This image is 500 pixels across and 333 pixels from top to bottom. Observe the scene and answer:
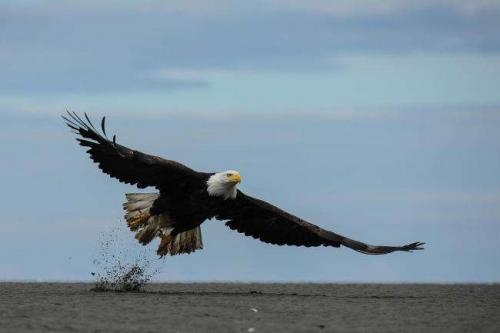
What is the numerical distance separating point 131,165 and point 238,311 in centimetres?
363

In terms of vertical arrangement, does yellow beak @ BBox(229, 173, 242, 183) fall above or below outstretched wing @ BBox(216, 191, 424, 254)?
above

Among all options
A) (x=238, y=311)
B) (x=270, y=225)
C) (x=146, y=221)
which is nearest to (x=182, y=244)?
(x=146, y=221)

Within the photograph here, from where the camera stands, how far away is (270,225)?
19.8 meters

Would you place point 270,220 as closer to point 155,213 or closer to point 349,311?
point 155,213

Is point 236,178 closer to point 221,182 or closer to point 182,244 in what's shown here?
point 221,182

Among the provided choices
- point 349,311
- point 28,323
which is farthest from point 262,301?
point 28,323

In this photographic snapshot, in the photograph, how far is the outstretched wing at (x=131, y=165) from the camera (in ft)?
58.6

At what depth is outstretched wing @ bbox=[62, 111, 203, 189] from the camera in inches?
704

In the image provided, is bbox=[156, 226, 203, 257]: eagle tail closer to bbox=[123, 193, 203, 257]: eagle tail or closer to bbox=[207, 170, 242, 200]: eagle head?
bbox=[123, 193, 203, 257]: eagle tail

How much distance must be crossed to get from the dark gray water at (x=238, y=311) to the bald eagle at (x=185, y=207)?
0.91 meters

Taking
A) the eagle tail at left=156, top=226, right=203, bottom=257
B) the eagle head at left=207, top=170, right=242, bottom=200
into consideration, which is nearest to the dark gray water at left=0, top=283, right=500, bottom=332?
the eagle tail at left=156, top=226, right=203, bottom=257

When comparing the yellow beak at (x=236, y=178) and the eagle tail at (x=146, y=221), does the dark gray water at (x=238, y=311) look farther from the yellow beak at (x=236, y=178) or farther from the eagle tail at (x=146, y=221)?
the yellow beak at (x=236, y=178)

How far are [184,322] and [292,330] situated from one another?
131cm

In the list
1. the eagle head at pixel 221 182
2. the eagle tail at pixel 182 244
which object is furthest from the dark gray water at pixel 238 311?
the eagle head at pixel 221 182
